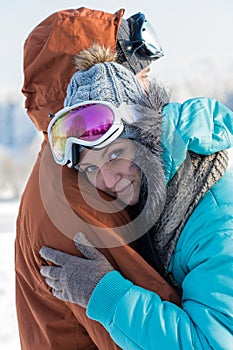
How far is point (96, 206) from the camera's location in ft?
6.53

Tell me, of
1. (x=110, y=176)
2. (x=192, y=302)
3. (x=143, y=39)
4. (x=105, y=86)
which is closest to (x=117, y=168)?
(x=110, y=176)

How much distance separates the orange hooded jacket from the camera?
1913 mm

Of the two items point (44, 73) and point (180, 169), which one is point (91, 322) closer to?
point (180, 169)

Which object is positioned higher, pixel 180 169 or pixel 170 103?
pixel 170 103

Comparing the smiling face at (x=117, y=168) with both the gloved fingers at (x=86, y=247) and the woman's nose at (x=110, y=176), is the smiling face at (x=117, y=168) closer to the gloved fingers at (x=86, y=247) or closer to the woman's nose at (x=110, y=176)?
the woman's nose at (x=110, y=176)

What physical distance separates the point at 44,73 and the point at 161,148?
64 cm

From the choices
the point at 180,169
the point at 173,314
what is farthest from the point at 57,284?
the point at 180,169

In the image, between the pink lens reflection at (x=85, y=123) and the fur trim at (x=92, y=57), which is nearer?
the pink lens reflection at (x=85, y=123)

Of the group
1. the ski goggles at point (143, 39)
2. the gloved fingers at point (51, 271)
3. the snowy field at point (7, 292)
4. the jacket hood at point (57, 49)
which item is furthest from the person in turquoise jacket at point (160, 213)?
the snowy field at point (7, 292)

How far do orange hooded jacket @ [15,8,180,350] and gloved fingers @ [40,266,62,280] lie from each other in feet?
0.24

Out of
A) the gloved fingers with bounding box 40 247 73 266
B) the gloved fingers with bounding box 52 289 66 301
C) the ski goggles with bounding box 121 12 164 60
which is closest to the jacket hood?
the ski goggles with bounding box 121 12 164 60

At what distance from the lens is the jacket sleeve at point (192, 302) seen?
1.66 metres

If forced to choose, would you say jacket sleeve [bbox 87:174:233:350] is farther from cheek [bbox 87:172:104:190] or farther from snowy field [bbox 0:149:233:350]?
snowy field [bbox 0:149:233:350]

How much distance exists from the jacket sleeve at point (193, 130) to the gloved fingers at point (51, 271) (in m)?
0.46
